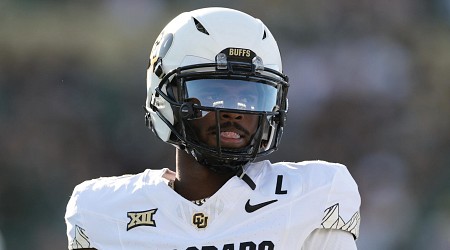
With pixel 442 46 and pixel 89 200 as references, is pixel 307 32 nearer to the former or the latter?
pixel 442 46

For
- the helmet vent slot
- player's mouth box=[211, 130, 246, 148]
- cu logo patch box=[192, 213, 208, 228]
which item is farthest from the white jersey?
the helmet vent slot

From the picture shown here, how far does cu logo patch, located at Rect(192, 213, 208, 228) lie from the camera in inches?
90.0

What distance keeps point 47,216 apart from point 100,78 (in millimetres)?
1030

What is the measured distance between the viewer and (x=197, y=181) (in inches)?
94.2

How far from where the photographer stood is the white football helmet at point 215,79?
2311 mm

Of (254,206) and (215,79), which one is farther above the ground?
(215,79)

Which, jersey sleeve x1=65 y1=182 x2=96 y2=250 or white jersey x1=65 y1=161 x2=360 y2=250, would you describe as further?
jersey sleeve x1=65 y1=182 x2=96 y2=250

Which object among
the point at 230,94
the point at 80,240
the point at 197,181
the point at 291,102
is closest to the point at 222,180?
the point at 197,181

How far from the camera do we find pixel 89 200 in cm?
241

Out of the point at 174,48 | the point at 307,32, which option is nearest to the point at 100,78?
the point at 307,32

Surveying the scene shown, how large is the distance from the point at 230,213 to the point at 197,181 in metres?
0.15

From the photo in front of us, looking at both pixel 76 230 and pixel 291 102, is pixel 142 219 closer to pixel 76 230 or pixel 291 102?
pixel 76 230

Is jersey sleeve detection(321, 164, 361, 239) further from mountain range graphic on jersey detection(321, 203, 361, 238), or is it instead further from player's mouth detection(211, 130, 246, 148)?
player's mouth detection(211, 130, 246, 148)

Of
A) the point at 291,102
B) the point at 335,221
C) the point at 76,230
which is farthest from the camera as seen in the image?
the point at 291,102
